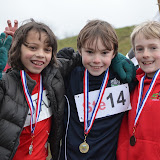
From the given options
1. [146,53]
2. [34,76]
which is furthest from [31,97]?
[146,53]

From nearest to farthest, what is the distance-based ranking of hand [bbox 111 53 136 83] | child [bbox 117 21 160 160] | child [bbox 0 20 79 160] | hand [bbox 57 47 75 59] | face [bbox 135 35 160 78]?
child [bbox 0 20 79 160], child [bbox 117 21 160 160], face [bbox 135 35 160 78], hand [bbox 111 53 136 83], hand [bbox 57 47 75 59]

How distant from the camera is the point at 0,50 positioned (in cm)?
170

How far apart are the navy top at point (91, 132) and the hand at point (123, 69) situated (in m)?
0.09

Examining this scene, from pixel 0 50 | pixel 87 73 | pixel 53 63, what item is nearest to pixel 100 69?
pixel 87 73

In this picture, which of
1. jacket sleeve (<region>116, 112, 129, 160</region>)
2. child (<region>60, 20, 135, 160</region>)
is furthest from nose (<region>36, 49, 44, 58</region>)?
jacket sleeve (<region>116, 112, 129, 160</region>)

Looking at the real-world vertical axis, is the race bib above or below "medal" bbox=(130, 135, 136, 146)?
above

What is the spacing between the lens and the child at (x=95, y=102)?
2.15 m

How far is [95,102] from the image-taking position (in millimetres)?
2283

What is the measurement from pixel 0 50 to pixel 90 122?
1.20 meters

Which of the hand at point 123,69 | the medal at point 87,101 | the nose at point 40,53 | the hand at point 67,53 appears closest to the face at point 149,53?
the hand at point 123,69

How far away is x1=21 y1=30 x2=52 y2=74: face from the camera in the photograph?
2016 mm

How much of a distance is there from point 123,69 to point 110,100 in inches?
15.3

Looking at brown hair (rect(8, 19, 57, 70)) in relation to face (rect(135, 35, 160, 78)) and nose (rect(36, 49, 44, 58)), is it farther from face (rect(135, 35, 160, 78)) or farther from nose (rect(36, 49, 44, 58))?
face (rect(135, 35, 160, 78))

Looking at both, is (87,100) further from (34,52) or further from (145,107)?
(34,52)
